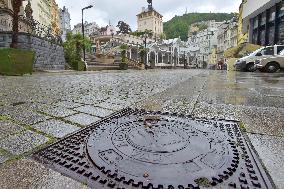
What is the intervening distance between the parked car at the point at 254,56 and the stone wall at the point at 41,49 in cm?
1542

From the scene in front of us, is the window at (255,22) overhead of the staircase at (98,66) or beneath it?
overhead

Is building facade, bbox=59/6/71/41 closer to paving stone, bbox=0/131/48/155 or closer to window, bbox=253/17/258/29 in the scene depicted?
window, bbox=253/17/258/29

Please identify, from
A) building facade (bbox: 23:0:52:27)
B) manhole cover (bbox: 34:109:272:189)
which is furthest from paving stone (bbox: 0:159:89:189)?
building facade (bbox: 23:0:52:27)

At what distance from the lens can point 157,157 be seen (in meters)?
1.53

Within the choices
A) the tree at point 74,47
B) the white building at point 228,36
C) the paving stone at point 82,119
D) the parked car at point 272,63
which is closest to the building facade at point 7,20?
the tree at point 74,47

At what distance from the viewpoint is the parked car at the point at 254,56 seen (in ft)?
49.8

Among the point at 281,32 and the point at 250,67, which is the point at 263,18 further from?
the point at 250,67

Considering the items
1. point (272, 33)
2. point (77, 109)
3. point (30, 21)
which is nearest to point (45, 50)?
point (30, 21)

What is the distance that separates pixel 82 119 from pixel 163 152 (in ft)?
4.28

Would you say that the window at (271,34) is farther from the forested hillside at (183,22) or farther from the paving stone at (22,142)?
the forested hillside at (183,22)

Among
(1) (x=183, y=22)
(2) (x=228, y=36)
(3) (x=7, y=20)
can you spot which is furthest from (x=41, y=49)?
(1) (x=183, y=22)

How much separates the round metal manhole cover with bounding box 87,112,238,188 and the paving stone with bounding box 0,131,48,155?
435mm

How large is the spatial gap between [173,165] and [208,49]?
280 ft

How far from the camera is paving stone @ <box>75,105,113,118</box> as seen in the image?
9.29ft
